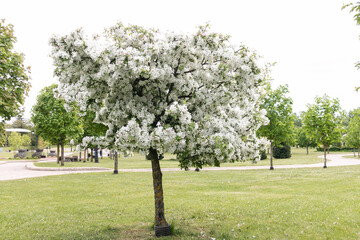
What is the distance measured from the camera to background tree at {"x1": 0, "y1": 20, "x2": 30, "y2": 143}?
7.73 m

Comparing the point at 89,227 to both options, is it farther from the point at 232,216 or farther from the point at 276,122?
the point at 276,122

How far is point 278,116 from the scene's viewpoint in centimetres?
2702

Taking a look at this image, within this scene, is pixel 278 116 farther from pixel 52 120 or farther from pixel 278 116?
pixel 52 120

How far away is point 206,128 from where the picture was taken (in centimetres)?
685

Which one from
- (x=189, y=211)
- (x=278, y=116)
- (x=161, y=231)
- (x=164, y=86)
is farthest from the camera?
(x=278, y=116)

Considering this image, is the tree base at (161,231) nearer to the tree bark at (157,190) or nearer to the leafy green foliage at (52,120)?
the tree bark at (157,190)

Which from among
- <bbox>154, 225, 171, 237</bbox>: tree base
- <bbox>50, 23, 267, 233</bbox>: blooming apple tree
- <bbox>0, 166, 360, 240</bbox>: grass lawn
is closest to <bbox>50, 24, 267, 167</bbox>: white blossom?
<bbox>50, 23, 267, 233</bbox>: blooming apple tree

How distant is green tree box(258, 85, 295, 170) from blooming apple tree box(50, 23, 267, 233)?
2003 centimetres

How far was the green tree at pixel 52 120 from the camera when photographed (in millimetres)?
30438

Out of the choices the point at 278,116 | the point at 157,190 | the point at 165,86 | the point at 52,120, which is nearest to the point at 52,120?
the point at 52,120

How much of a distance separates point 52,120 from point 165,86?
27.0 meters

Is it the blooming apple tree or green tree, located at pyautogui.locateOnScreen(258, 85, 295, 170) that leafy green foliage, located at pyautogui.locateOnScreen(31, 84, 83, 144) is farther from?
the blooming apple tree

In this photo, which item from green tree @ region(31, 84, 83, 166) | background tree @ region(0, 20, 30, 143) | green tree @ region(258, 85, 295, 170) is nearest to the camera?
background tree @ region(0, 20, 30, 143)

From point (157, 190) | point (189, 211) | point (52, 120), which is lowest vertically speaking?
point (189, 211)
